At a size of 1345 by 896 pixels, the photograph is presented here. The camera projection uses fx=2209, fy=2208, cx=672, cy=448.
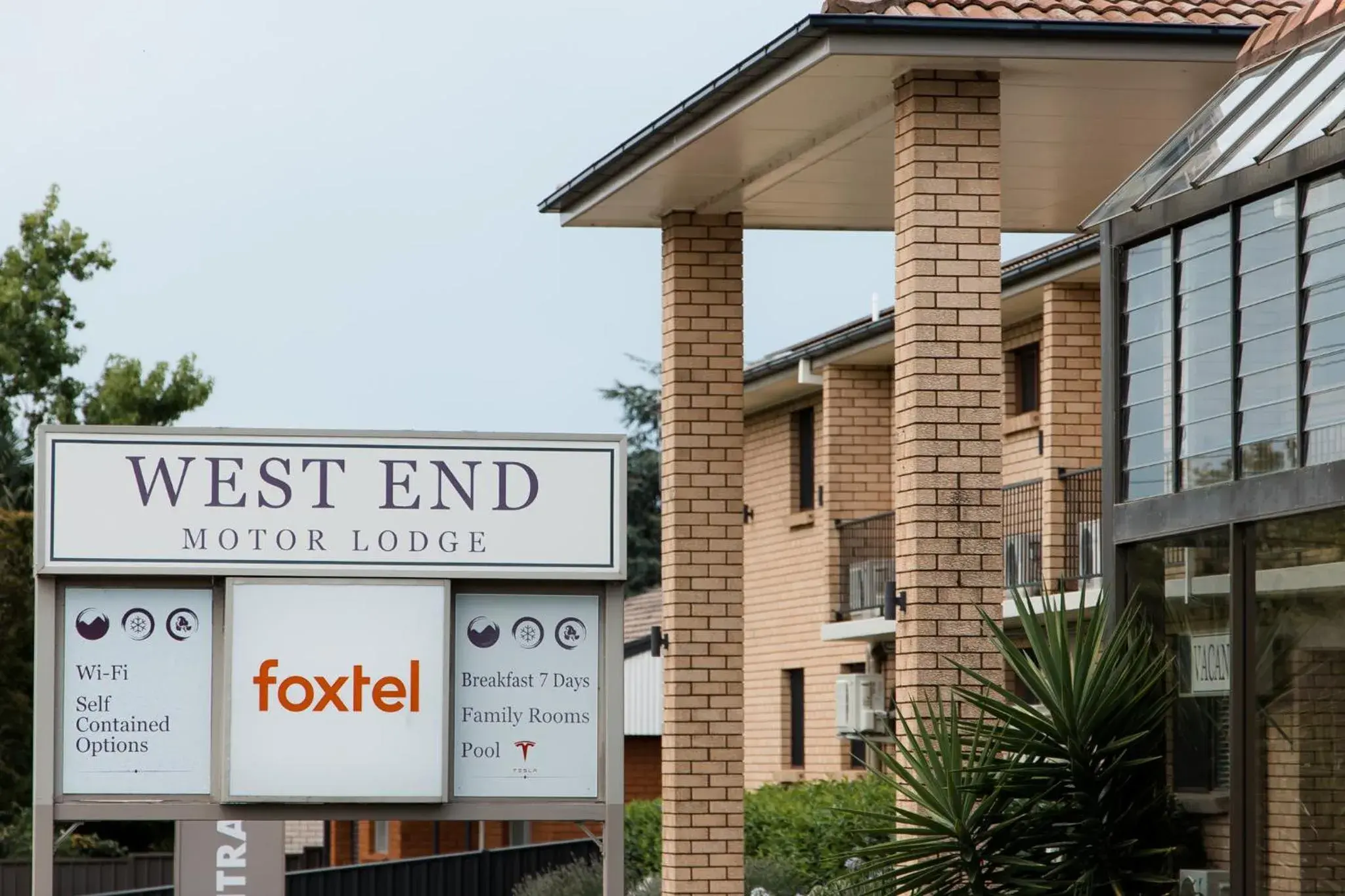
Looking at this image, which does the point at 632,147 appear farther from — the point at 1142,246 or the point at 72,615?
the point at 72,615

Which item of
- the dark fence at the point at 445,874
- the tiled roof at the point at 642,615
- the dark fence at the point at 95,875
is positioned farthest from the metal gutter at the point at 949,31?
the tiled roof at the point at 642,615

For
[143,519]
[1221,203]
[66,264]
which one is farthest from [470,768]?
[66,264]

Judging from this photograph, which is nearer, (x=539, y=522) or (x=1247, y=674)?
(x=1247, y=674)

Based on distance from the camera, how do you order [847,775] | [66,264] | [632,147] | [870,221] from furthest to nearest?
[66,264], [847,775], [870,221], [632,147]

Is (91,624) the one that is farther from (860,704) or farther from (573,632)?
(860,704)

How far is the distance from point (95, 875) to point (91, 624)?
56.5 feet

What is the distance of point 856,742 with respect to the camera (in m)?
27.5

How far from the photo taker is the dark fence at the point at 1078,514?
22281mm

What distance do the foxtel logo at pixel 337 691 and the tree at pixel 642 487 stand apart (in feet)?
162

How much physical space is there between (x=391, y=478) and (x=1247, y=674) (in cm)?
437

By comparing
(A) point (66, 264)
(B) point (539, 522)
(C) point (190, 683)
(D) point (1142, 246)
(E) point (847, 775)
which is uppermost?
(A) point (66, 264)

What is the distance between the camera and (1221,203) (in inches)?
428

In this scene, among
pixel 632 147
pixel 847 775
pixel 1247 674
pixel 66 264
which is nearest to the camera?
pixel 1247 674

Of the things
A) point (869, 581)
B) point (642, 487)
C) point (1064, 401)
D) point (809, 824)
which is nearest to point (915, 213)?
point (809, 824)
